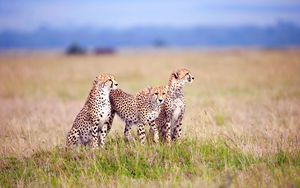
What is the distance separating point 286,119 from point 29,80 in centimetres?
1321

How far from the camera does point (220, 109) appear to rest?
38.9 ft

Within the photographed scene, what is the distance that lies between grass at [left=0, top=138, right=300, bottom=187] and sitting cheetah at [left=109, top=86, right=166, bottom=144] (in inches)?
22.3

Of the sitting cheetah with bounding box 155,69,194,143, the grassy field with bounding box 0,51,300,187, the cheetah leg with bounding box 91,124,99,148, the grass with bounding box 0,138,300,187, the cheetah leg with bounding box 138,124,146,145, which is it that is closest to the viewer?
the grassy field with bounding box 0,51,300,187

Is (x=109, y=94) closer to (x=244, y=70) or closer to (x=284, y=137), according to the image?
(x=284, y=137)

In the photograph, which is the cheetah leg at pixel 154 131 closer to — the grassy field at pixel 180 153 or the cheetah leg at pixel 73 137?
the grassy field at pixel 180 153

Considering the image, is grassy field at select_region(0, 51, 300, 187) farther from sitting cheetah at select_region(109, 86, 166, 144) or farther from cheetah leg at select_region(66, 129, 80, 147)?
sitting cheetah at select_region(109, 86, 166, 144)

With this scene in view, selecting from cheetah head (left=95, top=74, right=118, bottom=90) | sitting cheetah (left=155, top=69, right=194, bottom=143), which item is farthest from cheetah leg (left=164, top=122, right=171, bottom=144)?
cheetah head (left=95, top=74, right=118, bottom=90)

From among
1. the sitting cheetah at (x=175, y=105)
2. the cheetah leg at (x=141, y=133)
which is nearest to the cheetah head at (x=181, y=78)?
the sitting cheetah at (x=175, y=105)

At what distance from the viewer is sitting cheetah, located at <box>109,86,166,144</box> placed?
8.27m

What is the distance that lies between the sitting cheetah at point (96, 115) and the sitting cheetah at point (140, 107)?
0.37m

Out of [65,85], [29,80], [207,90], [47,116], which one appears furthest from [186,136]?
[29,80]

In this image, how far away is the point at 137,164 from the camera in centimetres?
724

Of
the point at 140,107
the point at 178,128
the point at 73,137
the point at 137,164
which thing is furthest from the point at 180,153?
the point at 73,137

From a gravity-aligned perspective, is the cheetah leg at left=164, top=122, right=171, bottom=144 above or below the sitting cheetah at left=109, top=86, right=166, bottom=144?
below
